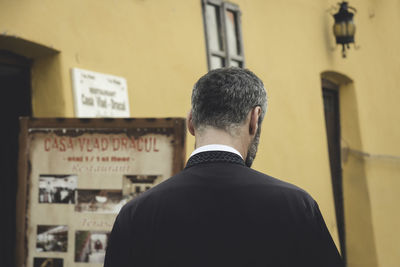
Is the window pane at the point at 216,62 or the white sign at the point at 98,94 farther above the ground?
the window pane at the point at 216,62

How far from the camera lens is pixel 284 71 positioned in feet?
20.8

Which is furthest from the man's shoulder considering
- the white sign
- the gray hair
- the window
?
the window

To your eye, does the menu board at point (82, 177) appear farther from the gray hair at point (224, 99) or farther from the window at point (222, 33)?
the window at point (222, 33)

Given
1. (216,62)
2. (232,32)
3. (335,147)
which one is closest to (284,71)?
(232,32)

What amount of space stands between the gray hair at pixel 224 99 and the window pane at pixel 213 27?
3.56 m

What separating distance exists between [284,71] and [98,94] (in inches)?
114

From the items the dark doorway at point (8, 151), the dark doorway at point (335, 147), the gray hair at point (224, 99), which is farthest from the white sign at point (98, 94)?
the dark doorway at point (335, 147)

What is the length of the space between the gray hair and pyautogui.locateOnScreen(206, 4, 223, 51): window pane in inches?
140

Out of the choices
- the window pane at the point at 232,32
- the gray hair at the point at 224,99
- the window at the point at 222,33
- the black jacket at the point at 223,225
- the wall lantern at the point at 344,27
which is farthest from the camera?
the wall lantern at the point at 344,27

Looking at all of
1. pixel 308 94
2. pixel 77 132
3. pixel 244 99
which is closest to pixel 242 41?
pixel 308 94

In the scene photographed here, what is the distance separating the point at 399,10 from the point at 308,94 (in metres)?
3.06

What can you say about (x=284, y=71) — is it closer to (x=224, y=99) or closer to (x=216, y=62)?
(x=216, y=62)

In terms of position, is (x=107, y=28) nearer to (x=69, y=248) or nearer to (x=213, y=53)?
(x=213, y=53)

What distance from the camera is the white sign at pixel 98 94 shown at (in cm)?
373
